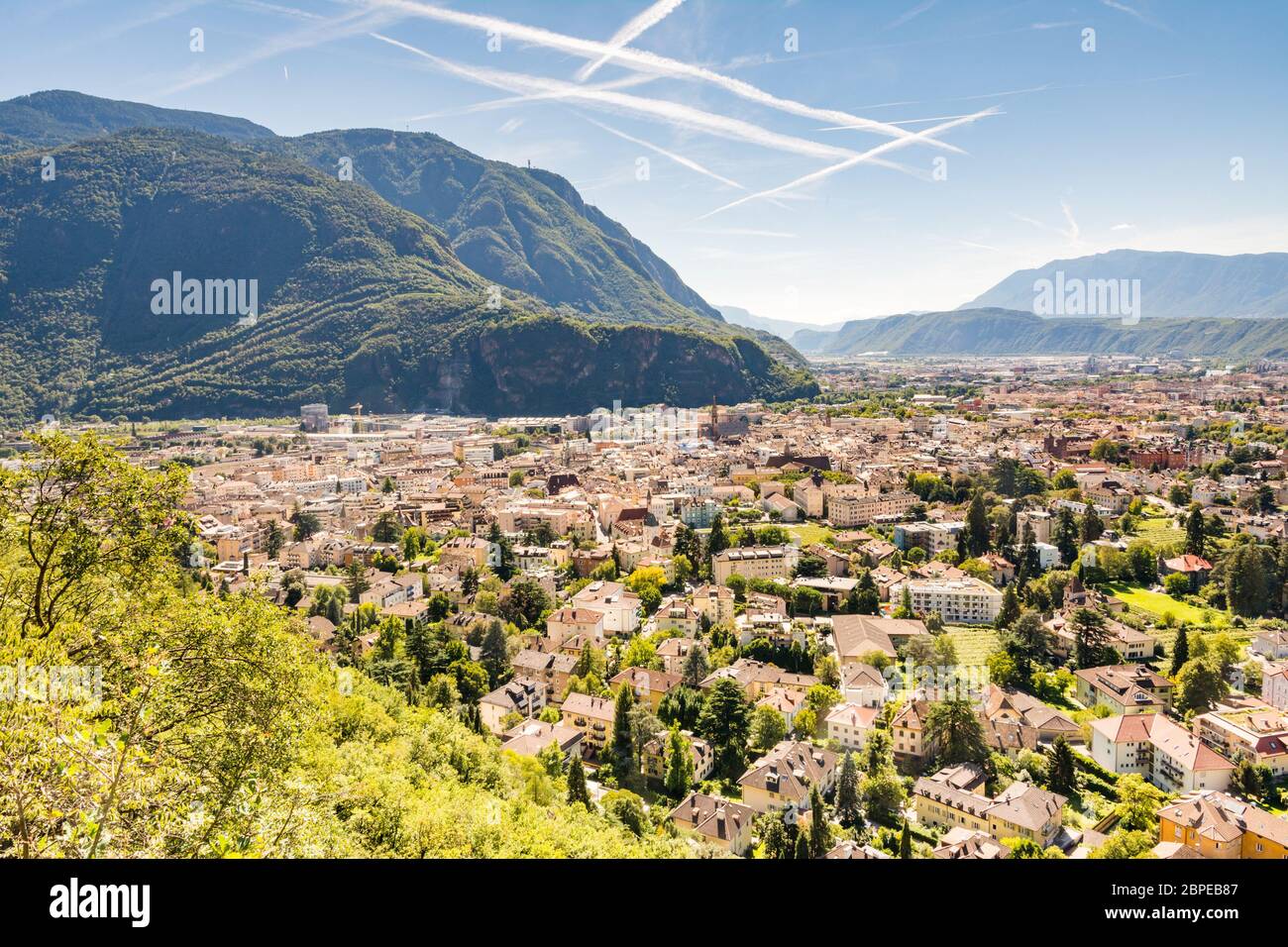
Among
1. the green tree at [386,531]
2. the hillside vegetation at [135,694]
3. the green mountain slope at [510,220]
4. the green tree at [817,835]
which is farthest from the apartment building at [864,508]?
the green mountain slope at [510,220]

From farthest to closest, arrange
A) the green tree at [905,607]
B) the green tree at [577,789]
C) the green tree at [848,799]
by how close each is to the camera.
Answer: the green tree at [905,607] → the green tree at [848,799] → the green tree at [577,789]

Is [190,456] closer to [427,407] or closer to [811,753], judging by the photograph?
[427,407]

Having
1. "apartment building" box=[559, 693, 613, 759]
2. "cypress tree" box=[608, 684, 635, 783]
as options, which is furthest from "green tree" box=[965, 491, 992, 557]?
"cypress tree" box=[608, 684, 635, 783]

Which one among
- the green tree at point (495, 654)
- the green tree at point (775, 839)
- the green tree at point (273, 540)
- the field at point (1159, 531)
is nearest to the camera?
the green tree at point (775, 839)

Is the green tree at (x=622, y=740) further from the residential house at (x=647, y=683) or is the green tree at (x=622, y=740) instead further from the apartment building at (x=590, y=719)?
the residential house at (x=647, y=683)

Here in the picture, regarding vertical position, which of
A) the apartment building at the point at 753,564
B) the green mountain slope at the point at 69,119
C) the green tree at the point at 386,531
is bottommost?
the apartment building at the point at 753,564

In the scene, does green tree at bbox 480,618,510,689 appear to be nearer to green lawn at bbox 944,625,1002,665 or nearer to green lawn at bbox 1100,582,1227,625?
green lawn at bbox 944,625,1002,665
